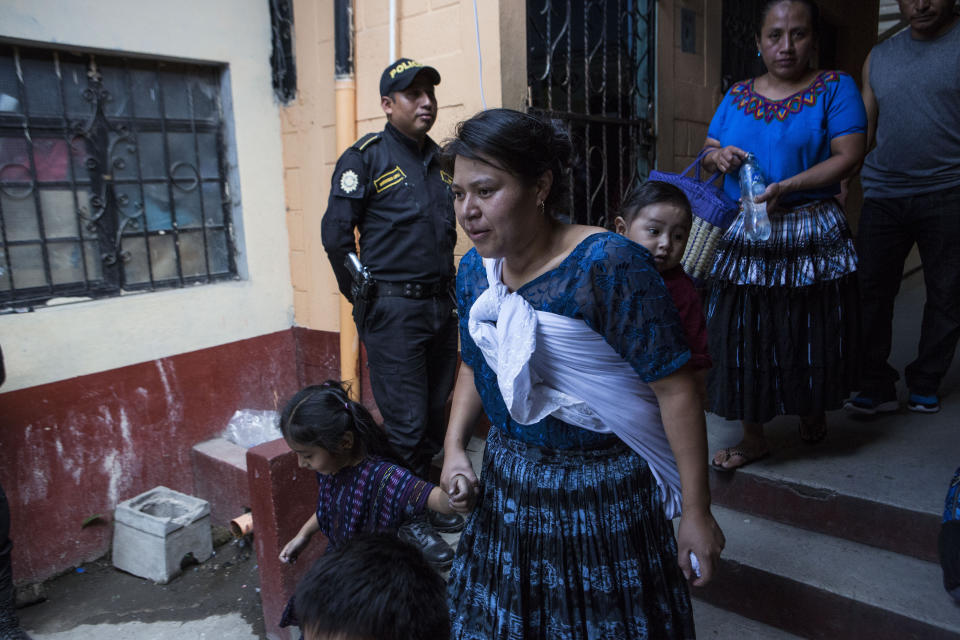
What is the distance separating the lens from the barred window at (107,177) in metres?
3.47

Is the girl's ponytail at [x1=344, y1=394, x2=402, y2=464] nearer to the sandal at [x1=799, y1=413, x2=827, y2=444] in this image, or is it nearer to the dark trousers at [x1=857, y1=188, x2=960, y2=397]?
the sandal at [x1=799, y1=413, x2=827, y2=444]

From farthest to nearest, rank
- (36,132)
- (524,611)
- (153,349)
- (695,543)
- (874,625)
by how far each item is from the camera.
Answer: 1. (153,349)
2. (36,132)
3. (874,625)
4. (524,611)
5. (695,543)

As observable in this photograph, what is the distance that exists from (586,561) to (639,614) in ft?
0.51

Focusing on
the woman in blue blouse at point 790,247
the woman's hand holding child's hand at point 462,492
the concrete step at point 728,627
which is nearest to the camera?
the woman's hand holding child's hand at point 462,492

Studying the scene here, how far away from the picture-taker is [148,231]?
3969mm

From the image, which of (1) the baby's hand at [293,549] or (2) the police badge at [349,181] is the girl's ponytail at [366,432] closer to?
(1) the baby's hand at [293,549]

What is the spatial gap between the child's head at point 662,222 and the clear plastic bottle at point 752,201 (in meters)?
0.59

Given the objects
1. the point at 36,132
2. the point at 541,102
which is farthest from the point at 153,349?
the point at 541,102

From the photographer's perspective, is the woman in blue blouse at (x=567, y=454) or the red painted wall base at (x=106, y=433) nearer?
the woman in blue blouse at (x=567, y=454)

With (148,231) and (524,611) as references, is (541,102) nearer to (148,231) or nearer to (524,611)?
A: (148,231)

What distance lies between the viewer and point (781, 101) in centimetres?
262

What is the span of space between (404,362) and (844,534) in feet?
6.37

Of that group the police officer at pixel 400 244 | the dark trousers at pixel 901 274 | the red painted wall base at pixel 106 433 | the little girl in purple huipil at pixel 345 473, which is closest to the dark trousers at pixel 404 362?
the police officer at pixel 400 244

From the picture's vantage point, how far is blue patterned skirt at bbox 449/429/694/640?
147cm
